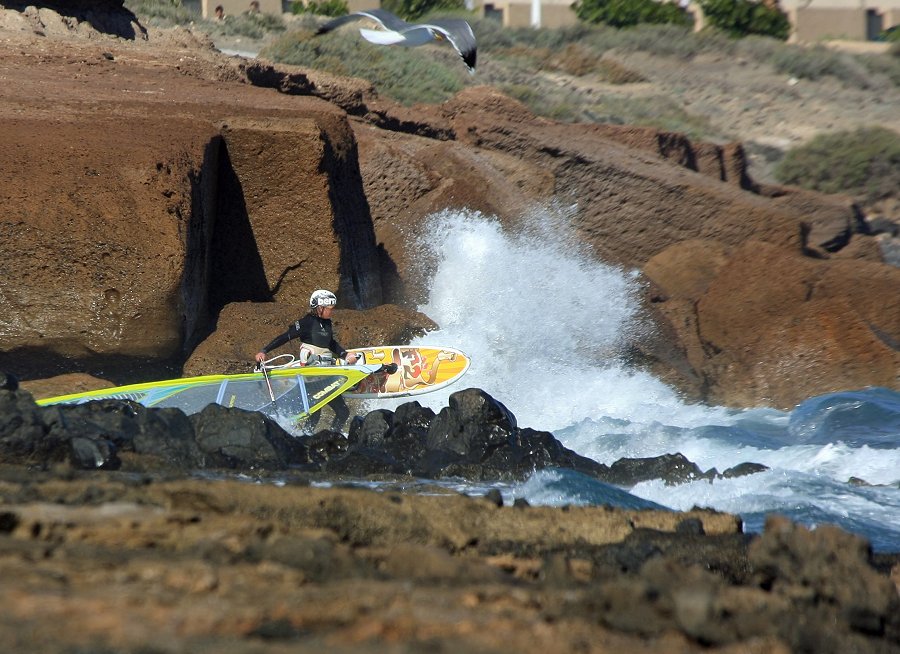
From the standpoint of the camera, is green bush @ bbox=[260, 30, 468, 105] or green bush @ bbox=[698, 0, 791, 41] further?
green bush @ bbox=[698, 0, 791, 41]

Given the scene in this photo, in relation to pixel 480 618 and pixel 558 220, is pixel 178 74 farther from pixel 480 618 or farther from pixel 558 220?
pixel 480 618

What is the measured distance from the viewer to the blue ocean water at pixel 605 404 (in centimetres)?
785

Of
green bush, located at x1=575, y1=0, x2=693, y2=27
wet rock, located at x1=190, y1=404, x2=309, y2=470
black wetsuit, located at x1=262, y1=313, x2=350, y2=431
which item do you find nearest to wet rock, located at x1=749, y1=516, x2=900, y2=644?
wet rock, located at x1=190, y1=404, x2=309, y2=470

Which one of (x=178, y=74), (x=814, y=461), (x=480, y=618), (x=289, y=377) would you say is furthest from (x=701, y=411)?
(x=480, y=618)

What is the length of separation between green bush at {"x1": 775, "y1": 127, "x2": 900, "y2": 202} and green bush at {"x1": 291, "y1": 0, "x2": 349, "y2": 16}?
18.0 meters

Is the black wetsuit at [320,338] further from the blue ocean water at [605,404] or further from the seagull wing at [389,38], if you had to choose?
the seagull wing at [389,38]

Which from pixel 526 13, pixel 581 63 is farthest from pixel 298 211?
pixel 526 13

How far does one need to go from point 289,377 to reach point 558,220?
22.2 ft

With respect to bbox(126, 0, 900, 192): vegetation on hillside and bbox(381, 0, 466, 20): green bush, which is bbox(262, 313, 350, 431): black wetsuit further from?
bbox(381, 0, 466, 20): green bush

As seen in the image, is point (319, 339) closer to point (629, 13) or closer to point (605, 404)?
point (605, 404)

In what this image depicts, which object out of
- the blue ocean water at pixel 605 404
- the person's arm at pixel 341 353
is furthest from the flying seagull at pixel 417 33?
the blue ocean water at pixel 605 404

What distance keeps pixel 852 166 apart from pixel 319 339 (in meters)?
21.5

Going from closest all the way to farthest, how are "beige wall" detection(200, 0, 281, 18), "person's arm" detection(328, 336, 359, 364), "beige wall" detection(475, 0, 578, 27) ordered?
"person's arm" detection(328, 336, 359, 364), "beige wall" detection(200, 0, 281, 18), "beige wall" detection(475, 0, 578, 27)

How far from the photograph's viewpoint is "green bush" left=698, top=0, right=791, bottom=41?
46.7 m
